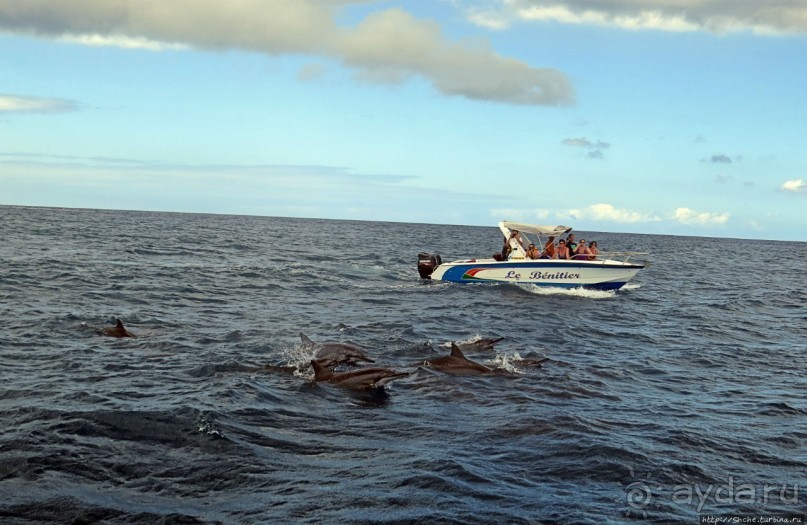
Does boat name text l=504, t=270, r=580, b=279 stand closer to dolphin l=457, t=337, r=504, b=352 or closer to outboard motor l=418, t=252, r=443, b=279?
outboard motor l=418, t=252, r=443, b=279

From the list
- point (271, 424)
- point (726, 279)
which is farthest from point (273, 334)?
point (726, 279)

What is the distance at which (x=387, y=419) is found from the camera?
36.7ft

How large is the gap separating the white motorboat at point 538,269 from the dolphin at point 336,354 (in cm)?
1693

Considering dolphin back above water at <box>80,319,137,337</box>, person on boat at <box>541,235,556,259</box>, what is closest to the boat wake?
person on boat at <box>541,235,556,259</box>

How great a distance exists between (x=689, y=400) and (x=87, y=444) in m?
10.4

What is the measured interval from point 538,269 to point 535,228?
2.36 meters

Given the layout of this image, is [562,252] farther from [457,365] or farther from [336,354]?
[336,354]

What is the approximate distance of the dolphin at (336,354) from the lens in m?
14.6

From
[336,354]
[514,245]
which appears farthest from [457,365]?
[514,245]

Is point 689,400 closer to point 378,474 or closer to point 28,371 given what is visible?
point 378,474

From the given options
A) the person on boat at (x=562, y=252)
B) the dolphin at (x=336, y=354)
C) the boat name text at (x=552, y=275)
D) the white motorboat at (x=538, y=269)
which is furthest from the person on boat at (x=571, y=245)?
the dolphin at (x=336, y=354)

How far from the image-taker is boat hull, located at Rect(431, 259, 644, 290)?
30859mm

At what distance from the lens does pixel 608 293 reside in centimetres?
3141

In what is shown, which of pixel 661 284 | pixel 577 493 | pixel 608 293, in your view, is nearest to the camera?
pixel 577 493
